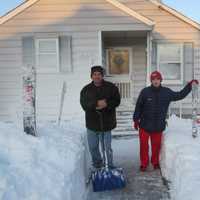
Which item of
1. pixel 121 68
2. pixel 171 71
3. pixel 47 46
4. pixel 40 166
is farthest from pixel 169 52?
pixel 40 166

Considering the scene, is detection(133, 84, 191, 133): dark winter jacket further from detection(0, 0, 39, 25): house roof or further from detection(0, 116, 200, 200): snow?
detection(0, 0, 39, 25): house roof

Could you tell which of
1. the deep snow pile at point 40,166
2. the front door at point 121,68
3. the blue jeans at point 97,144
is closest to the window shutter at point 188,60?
the front door at point 121,68

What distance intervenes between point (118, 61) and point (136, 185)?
9.14 meters

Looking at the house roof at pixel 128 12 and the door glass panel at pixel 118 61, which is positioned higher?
the house roof at pixel 128 12

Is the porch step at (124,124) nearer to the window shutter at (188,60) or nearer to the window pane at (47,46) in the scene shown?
the window shutter at (188,60)

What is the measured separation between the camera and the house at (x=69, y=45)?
1357 cm

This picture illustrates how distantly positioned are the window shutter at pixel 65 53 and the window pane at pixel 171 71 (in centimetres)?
311

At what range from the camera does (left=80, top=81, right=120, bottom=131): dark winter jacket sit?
22.8 ft

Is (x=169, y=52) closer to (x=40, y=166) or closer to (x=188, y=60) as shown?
(x=188, y=60)

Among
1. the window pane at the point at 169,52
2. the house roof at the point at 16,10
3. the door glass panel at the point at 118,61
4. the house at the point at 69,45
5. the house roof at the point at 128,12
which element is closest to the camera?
the house roof at the point at 128,12

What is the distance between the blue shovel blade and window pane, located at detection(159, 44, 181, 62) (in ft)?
28.6

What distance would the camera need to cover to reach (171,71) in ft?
48.3

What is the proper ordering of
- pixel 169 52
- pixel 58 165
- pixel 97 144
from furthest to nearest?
pixel 169 52 < pixel 97 144 < pixel 58 165

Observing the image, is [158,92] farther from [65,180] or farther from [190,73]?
[190,73]
